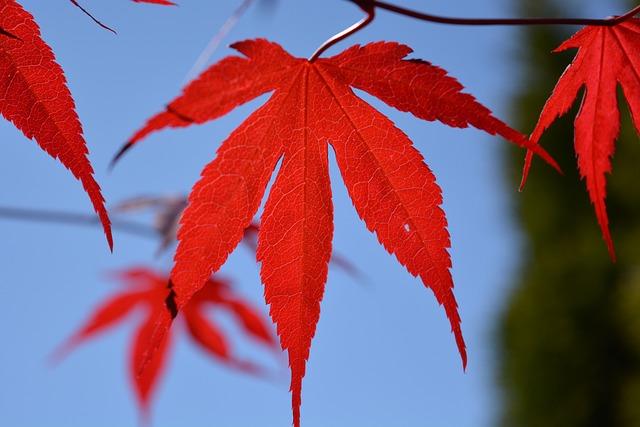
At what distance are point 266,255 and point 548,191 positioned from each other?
5847mm

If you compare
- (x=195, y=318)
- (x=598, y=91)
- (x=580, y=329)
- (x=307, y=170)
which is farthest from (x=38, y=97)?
(x=580, y=329)

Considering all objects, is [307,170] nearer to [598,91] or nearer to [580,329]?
[598,91]

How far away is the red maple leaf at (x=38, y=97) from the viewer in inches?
16.1

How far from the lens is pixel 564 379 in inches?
200

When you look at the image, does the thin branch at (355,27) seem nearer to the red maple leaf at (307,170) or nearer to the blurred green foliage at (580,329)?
the red maple leaf at (307,170)

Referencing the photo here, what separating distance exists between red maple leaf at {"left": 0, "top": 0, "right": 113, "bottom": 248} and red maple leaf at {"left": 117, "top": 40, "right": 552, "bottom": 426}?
0.15ft

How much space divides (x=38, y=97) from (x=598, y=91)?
0.42m

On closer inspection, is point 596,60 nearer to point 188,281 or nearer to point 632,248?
point 188,281

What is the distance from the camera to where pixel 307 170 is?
0.51 m

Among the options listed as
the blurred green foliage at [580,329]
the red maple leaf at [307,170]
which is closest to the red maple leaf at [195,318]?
the red maple leaf at [307,170]

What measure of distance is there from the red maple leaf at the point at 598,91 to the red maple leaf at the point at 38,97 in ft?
1.04

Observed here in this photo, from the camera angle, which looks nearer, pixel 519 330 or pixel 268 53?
pixel 268 53

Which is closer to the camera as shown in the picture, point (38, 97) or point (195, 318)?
point (38, 97)

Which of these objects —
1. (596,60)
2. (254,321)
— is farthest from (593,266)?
(596,60)
